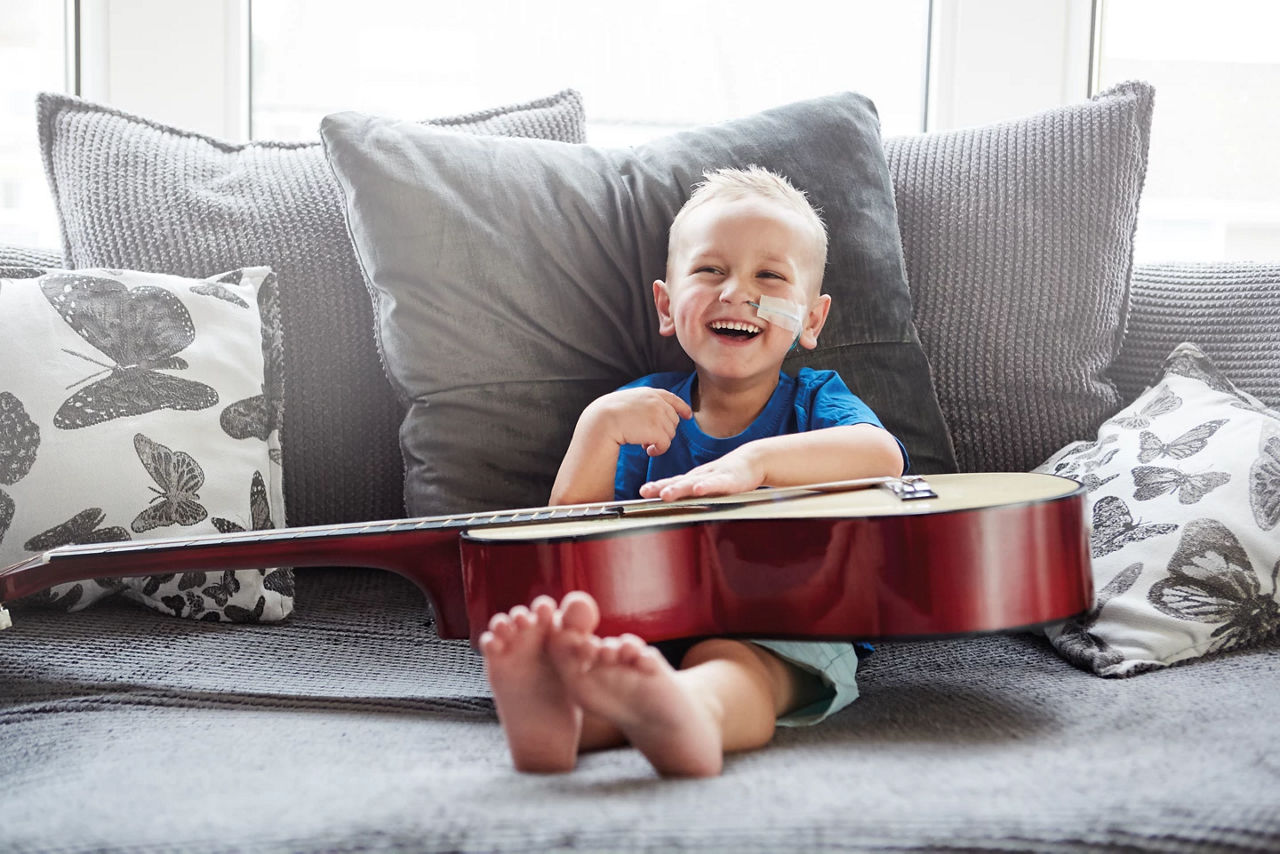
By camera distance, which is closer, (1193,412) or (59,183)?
(1193,412)

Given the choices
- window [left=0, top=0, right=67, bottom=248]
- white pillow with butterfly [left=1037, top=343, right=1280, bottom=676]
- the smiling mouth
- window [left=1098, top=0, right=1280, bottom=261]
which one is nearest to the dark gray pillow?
the smiling mouth

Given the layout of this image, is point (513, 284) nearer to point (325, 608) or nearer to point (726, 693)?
point (325, 608)

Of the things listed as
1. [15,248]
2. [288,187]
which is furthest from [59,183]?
[288,187]

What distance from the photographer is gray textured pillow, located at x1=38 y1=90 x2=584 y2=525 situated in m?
1.44

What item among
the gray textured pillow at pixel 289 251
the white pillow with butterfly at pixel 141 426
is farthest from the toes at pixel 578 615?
the gray textured pillow at pixel 289 251

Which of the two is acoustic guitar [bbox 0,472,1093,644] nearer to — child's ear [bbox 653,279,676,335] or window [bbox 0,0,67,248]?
child's ear [bbox 653,279,676,335]

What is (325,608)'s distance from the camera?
1.36m

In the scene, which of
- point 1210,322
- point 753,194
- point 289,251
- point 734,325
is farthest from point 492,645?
point 1210,322

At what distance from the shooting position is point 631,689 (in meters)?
0.79

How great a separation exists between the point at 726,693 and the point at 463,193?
0.74 meters

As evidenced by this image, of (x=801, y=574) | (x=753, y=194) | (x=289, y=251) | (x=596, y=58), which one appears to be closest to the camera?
(x=801, y=574)

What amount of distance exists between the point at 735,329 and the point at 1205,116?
1.50 meters

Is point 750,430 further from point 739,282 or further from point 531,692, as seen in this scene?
point 531,692

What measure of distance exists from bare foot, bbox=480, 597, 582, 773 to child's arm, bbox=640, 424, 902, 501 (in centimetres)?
29
